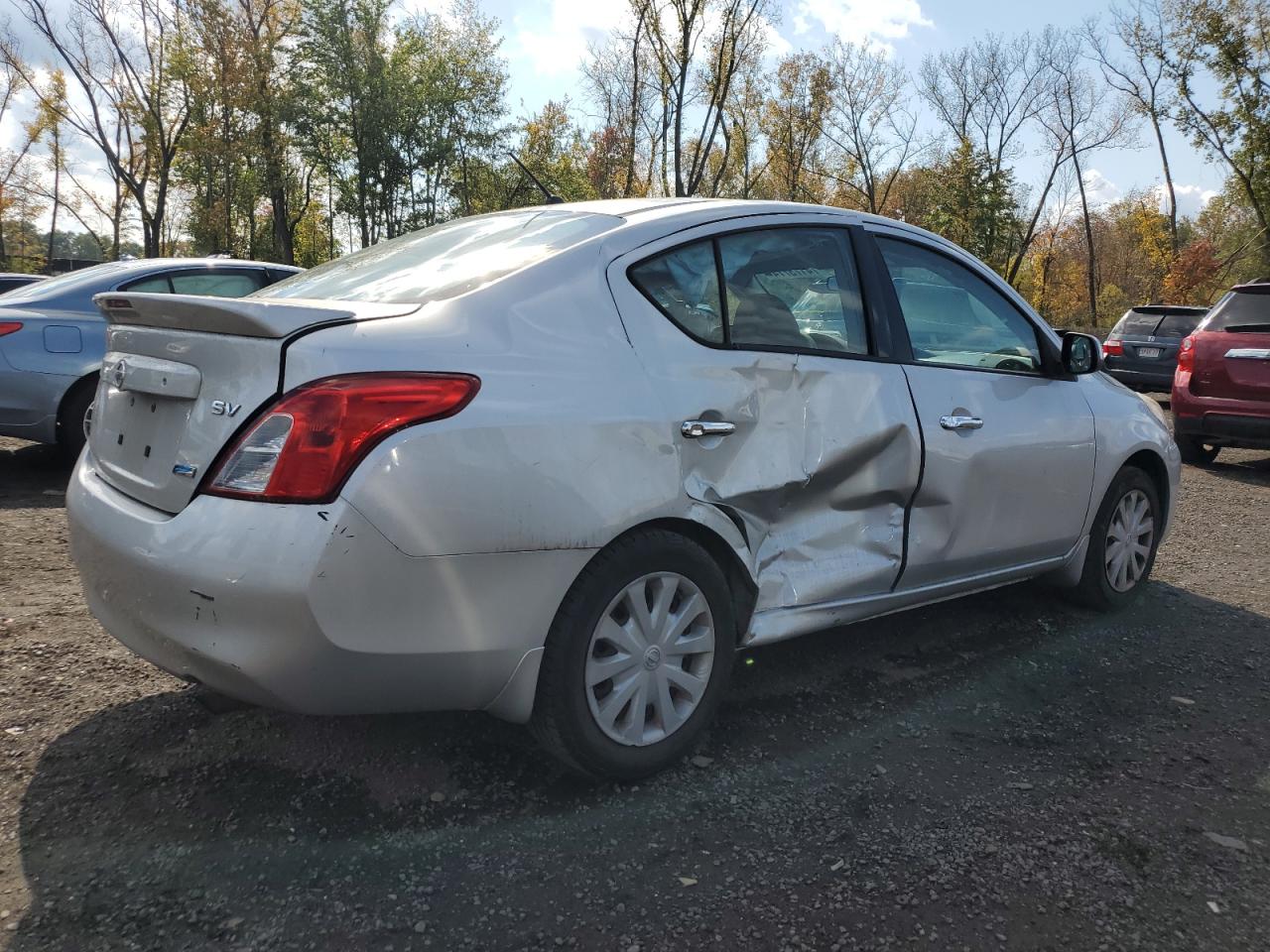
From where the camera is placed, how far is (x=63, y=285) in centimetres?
682

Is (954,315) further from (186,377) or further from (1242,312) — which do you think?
(1242,312)

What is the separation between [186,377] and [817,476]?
1.78m

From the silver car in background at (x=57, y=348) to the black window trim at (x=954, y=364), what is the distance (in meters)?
4.36

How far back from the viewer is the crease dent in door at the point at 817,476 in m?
2.87

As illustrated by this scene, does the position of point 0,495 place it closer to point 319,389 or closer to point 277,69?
point 319,389

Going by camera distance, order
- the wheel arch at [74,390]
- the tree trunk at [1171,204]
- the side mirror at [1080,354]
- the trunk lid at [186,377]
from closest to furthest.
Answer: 1. the trunk lid at [186,377]
2. the side mirror at [1080,354]
3. the wheel arch at [74,390]
4. the tree trunk at [1171,204]

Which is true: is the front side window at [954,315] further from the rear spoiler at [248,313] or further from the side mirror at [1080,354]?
the rear spoiler at [248,313]

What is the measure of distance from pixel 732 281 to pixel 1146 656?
238cm

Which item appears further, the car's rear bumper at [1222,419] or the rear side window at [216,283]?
the car's rear bumper at [1222,419]

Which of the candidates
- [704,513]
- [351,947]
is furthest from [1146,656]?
[351,947]

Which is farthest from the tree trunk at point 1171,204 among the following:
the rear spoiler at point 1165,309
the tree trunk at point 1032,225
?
the rear spoiler at point 1165,309

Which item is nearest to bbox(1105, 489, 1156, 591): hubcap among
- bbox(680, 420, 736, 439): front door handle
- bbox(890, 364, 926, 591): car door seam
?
bbox(890, 364, 926, 591): car door seam

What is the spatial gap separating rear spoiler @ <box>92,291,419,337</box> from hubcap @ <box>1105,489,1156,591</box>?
11.0ft

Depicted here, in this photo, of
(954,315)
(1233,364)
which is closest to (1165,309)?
(1233,364)
